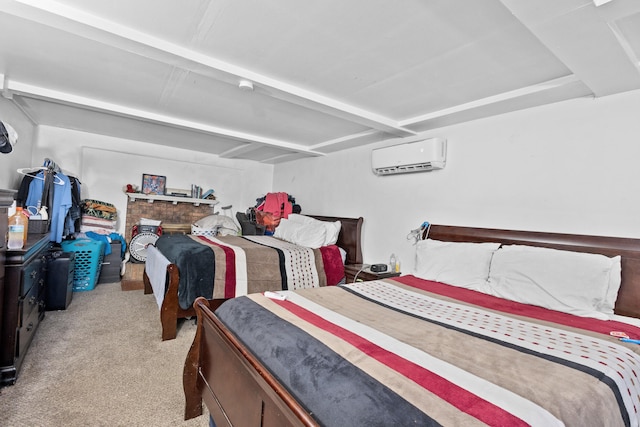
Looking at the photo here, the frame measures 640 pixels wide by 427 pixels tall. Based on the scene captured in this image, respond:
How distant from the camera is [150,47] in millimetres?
1809

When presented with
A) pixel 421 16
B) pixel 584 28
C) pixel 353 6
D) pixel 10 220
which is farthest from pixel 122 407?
pixel 584 28

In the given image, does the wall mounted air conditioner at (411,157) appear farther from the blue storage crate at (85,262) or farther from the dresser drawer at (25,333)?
the blue storage crate at (85,262)

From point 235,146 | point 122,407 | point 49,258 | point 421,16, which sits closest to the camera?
point 421,16

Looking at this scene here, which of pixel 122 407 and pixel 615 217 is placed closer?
pixel 122 407

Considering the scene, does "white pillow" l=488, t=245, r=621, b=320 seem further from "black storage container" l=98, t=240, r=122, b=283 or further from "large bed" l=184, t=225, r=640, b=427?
"black storage container" l=98, t=240, r=122, b=283

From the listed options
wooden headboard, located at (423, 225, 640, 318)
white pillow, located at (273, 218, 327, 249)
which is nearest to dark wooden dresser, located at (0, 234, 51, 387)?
white pillow, located at (273, 218, 327, 249)

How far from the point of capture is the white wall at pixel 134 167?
14.5ft

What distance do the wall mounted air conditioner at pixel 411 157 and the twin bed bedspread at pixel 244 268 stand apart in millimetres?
1166

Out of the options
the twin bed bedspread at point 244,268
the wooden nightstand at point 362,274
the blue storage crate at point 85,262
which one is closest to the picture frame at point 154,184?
the blue storage crate at point 85,262

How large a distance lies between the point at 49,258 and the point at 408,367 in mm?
3800

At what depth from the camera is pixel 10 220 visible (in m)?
2.16

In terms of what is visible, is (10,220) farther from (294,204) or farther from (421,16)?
(294,204)

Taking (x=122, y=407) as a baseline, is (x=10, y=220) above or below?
above

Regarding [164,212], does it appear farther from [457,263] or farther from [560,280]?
[560,280]
